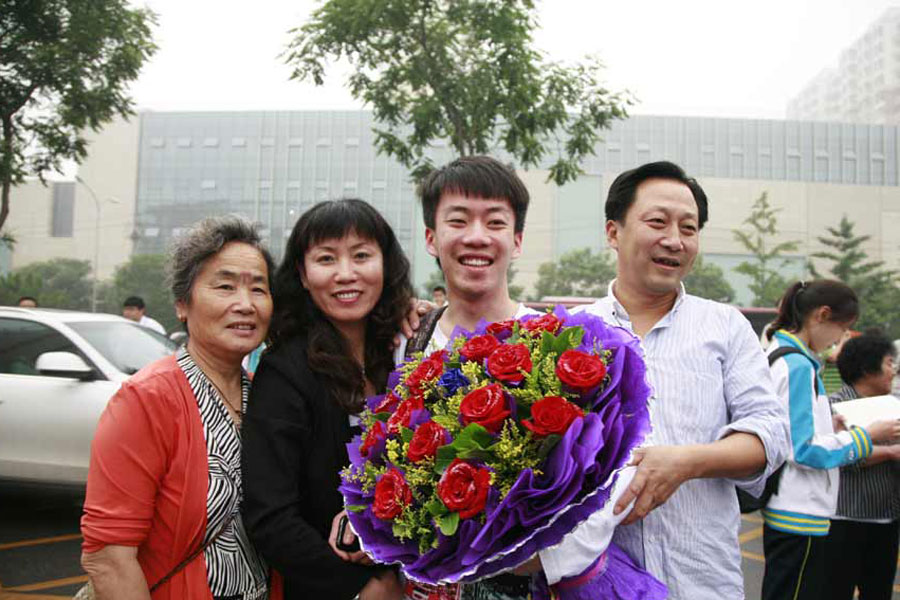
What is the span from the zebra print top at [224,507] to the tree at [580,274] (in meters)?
50.1

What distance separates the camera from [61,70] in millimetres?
8633

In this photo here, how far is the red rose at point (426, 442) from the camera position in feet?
4.82

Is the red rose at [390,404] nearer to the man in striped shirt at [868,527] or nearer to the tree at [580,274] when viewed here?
the man in striped shirt at [868,527]

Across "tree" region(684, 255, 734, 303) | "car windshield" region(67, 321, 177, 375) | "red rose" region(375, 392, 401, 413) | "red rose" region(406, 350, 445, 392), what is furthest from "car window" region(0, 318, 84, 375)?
"tree" region(684, 255, 734, 303)

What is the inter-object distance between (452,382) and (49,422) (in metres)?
5.13

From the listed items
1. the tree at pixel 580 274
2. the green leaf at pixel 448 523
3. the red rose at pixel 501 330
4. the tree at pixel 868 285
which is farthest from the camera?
the tree at pixel 580 274

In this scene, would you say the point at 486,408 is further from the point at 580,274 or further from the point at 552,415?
the point at 580,274

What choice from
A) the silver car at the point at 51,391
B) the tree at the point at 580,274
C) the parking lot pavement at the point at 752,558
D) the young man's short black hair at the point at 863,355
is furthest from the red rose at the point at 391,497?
the tree at the point at 580,274

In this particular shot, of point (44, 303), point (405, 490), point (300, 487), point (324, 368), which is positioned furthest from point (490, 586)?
point (44, 303)

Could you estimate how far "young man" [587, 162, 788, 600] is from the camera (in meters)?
1.76

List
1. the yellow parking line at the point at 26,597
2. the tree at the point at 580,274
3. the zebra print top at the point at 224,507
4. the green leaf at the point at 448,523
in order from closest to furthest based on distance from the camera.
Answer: the green leaf at the point at 448,523, the zebra print top at the point at 224,507, the yellow parking line at the point at 26,597, the tree at the point at 580,274

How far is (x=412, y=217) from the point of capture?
66.4 m

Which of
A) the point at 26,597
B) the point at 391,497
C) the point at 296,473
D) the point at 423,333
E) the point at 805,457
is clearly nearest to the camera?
the point at 391,497

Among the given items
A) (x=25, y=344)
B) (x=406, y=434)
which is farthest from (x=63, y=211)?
(x=406, y=434)
